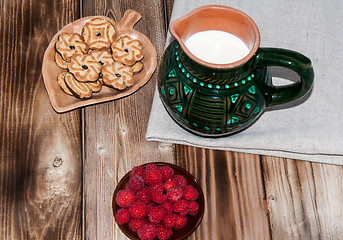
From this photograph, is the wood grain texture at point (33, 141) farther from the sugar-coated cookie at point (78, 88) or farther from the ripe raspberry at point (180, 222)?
the ripe raspberry at point (180, 222)

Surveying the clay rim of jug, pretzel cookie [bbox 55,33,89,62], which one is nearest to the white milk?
the clay rim of jug

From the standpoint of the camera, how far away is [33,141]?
3.11 ft

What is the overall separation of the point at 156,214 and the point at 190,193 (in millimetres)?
79

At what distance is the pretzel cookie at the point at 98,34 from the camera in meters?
1.00

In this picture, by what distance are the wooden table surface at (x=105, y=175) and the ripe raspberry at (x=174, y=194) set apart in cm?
11

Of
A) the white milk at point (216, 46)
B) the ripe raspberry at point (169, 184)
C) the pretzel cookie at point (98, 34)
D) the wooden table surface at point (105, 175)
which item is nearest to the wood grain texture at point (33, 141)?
the wooden table surface at point (105, 175)

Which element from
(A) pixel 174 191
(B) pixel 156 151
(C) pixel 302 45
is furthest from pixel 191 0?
(A) pixel 174 191

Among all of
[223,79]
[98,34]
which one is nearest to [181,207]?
[223,79]

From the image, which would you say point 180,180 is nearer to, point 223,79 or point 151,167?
point 151,167

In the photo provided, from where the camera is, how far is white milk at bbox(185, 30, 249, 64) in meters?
0.77

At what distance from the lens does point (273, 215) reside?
889 millimetres

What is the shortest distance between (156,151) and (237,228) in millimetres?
246

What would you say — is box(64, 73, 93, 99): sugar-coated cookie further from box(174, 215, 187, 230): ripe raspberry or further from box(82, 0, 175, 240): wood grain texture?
box(174, 215, 187, 230): ripe raspberry

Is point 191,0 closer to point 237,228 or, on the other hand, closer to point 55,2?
point 55,2
